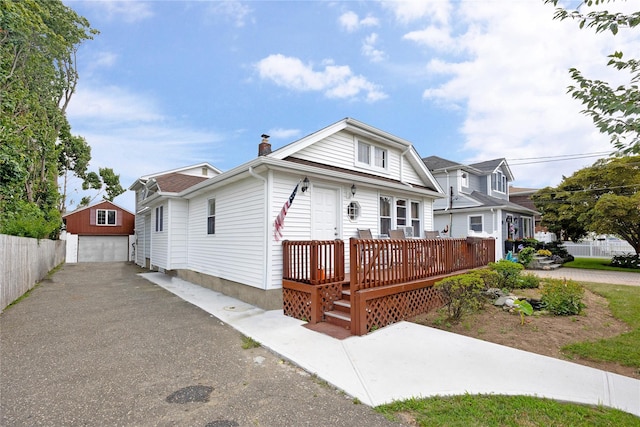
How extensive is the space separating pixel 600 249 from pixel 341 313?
74.8 feet

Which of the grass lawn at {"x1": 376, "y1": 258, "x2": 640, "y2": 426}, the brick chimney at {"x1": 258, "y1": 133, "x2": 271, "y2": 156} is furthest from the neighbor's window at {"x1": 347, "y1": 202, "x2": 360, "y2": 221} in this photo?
the grass lawn at {"x1": 376, "y1": 258, "x2": 640, "y2": 426}

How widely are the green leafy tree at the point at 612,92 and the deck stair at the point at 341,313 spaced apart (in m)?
4.24

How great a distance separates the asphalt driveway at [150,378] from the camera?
2838 mm

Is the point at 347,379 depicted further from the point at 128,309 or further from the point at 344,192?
the point at 128,309

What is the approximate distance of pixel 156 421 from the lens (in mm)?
2768

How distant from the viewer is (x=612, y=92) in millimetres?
2863

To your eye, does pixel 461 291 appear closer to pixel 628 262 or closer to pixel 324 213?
pixel 324 213

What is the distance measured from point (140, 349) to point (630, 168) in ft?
70.5

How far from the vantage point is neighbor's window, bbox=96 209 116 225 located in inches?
911

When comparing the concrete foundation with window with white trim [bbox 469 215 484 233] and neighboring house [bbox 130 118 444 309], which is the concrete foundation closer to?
neighboring house [bbox 130 118 444 309]

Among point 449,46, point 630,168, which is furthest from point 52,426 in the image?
point 630,168

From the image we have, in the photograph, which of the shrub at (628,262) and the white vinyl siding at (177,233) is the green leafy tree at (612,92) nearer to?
the white vinyl siding at (177,233)

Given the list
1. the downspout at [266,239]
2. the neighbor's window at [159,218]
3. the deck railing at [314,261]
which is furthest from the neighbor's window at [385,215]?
the neighbor's window at [159,218]

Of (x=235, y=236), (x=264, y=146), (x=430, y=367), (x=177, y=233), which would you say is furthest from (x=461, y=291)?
(x=177, y=233)
